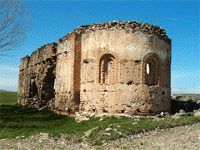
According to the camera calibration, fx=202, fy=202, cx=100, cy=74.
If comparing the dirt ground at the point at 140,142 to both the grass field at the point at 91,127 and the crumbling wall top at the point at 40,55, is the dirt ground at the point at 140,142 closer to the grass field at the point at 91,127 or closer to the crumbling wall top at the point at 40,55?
the grass field at the point at 91,127

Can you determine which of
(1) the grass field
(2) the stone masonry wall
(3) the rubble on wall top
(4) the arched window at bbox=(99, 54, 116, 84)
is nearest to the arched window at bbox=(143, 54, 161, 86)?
(3) the rubble on wall top

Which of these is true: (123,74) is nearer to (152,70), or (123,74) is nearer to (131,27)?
(152,70)

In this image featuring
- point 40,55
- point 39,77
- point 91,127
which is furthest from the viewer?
point 40,55

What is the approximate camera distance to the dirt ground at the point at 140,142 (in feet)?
20.5

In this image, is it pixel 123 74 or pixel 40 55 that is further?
pixel 40 55

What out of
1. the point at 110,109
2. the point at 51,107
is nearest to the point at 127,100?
the point at 110,109

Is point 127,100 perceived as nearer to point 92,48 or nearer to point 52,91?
point 92,48

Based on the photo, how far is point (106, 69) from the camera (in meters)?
10.6

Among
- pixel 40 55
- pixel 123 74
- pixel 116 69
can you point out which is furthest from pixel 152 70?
pixel 40 55

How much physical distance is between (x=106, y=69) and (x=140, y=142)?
4.73 meters

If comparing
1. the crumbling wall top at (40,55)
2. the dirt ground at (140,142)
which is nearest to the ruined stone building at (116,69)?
the crumbling wall top at (40,55)

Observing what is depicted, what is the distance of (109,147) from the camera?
631 centimetres

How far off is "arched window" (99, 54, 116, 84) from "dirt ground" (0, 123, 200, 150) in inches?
142

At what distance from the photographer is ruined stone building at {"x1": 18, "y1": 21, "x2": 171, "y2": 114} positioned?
9969 millimetres
